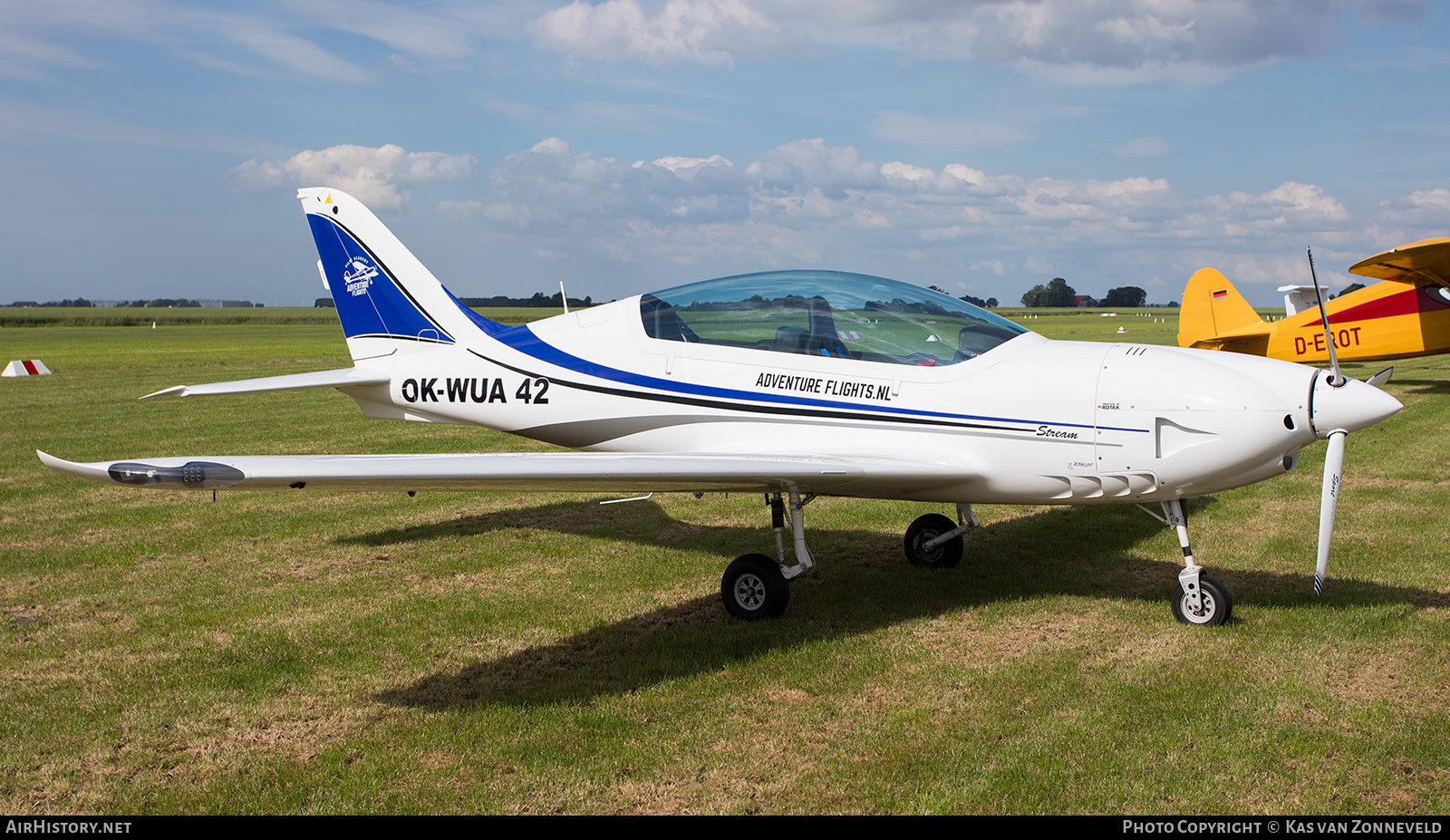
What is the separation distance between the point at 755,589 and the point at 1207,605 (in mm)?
2630

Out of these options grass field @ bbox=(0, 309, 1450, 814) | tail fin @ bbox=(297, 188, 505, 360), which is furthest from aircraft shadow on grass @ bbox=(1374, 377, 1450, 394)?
tail fin @ bbox=(297, 188, 505, 360)

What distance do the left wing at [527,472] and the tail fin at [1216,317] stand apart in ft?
61.2

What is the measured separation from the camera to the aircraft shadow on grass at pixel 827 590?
479cm

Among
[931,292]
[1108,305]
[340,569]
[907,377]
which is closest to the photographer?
[907,377]

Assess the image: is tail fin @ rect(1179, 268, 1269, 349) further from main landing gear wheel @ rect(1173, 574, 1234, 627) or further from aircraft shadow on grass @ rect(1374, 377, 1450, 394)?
main landing gear wheel @ rect(1173, 574, 1234, 627)

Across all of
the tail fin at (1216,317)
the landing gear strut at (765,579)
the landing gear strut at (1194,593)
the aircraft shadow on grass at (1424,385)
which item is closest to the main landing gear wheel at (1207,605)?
the landing gear strut at (1194,593)

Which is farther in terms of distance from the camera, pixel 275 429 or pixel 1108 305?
pixel 1108 305

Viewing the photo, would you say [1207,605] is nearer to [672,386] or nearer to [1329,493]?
[1329,493]

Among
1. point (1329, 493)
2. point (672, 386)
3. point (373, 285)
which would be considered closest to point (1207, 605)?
point (1329, 493)

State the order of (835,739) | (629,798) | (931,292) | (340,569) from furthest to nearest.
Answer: (340,569) < (931,292) < (835,739) < (629,798)
